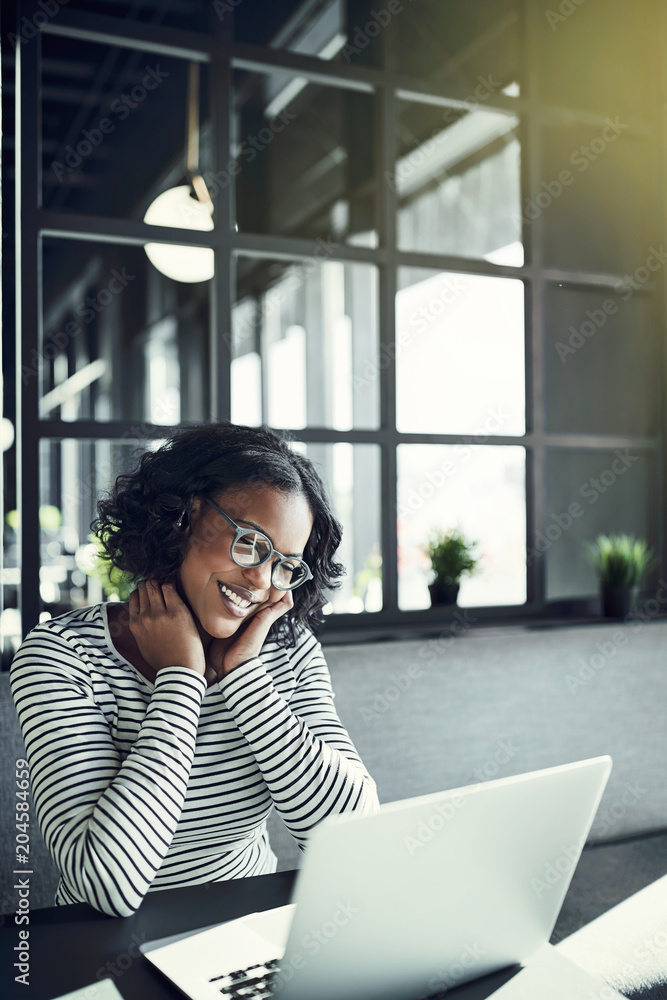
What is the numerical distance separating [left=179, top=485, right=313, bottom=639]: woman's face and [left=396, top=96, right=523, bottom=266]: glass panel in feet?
6.98

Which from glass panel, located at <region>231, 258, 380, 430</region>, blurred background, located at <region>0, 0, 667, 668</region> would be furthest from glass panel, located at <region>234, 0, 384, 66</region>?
glass panel, located at <region>231, 258, 380, 430</region>

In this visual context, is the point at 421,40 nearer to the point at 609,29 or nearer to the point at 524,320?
the point at 609,29

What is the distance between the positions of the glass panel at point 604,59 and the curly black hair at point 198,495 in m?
1.67

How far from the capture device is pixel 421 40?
3.00 meters

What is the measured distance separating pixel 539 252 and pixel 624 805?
59.5 inches

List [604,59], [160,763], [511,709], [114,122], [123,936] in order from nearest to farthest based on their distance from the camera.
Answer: [123,936] < [160,763] < [511,709] < [604,59] < [114,122]

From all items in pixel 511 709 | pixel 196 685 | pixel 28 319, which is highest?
pixel 28 319

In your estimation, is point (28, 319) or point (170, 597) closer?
point (170, 597)

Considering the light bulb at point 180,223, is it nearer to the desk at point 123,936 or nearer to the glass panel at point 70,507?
the glass panel at point 70,507

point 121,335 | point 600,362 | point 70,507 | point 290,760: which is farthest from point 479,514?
point 70,507

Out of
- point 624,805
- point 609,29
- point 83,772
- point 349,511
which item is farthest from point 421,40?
point 83,772

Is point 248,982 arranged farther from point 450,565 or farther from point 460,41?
point 460,41

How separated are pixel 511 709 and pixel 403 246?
8.37ft

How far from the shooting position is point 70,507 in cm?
856
